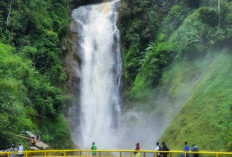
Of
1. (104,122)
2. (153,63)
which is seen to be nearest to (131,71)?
(153,63)

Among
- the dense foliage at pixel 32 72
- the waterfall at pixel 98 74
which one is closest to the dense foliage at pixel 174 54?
the waterfall at pixel 98 74

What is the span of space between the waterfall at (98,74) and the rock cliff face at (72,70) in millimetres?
563

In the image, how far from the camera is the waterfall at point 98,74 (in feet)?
123

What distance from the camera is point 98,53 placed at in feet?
143

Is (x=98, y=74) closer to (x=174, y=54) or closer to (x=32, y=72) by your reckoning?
(x=174, y=54)

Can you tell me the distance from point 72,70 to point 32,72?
8.63 m

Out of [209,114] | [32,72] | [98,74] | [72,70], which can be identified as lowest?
[209,114]

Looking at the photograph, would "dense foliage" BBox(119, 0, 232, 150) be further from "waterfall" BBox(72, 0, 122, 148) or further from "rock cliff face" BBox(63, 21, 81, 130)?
"rock cliff face" BBox(63, 21, 81, 130)

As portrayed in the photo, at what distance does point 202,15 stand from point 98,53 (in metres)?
14.3

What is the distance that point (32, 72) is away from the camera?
3231 centimetres

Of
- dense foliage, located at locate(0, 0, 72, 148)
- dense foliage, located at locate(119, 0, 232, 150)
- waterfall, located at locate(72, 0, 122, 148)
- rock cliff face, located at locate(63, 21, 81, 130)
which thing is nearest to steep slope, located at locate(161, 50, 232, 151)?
dense foliage, located at locate(119, 0, 232, 150)

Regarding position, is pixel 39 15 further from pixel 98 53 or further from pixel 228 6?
pixel 228 6

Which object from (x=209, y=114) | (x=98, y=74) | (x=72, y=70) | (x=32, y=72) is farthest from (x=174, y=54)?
(x=32, y=72)

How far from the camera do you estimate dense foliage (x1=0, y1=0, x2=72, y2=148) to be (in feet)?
83.8
